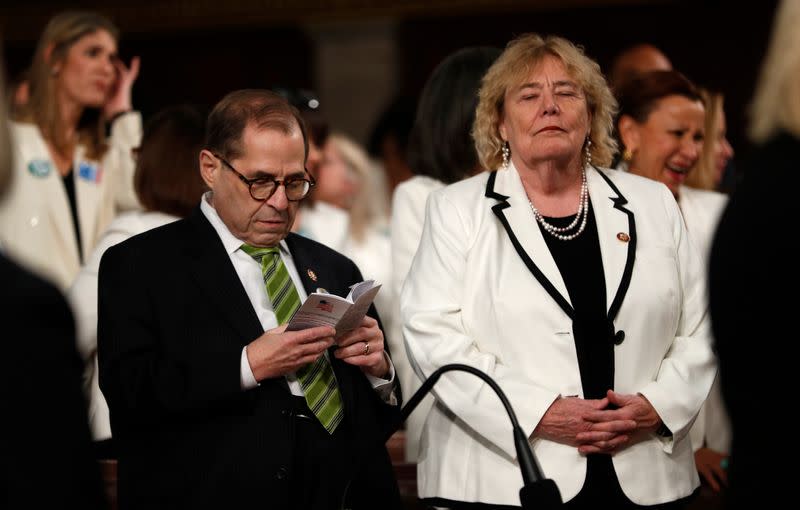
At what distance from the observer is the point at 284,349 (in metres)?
2.95

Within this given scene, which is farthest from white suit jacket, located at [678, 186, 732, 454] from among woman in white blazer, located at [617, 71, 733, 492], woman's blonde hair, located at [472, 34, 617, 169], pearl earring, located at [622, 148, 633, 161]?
woman's blonde hair, located at [472, 34, 617, 169]

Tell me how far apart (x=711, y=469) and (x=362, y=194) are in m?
3.76

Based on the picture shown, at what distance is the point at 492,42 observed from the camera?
9.09 meters

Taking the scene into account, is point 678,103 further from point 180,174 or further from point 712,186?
point 180,174

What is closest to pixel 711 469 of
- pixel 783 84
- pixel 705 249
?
pixel 705 249

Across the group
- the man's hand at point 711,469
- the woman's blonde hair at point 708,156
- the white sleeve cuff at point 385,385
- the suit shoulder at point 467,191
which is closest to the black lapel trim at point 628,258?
the suit shoulder at point 467,191

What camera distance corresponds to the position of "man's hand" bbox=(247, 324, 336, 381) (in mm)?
2947

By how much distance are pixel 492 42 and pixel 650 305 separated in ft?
20.0

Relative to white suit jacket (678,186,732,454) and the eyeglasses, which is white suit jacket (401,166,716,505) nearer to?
the eyeglasses

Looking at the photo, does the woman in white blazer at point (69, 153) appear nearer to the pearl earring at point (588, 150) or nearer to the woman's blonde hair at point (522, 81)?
the woman's blonde hair at point (522, 81)

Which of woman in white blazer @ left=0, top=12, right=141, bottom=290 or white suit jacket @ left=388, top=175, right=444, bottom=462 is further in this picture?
woman in white blazer @ left=0, top=12, right=141, bottom=290

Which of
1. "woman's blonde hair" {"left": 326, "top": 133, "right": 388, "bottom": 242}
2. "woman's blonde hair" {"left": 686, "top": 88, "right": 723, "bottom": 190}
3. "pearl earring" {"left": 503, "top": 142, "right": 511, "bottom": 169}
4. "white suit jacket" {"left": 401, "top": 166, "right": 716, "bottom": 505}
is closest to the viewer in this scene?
"white suit jacket" {"left": 401, "top": 166, "right": 716, "bottom": 505}

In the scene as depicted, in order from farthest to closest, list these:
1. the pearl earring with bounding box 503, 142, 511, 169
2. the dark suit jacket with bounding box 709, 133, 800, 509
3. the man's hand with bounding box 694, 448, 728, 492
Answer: the man's hand with bounding box 694, 448, 728, 492
the pearl earring with bounding box 503, 142, 511, 169
the dark suit jacket with bounding box 709, 133, 800, 509

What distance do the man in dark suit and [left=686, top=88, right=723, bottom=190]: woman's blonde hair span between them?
1.92 m
